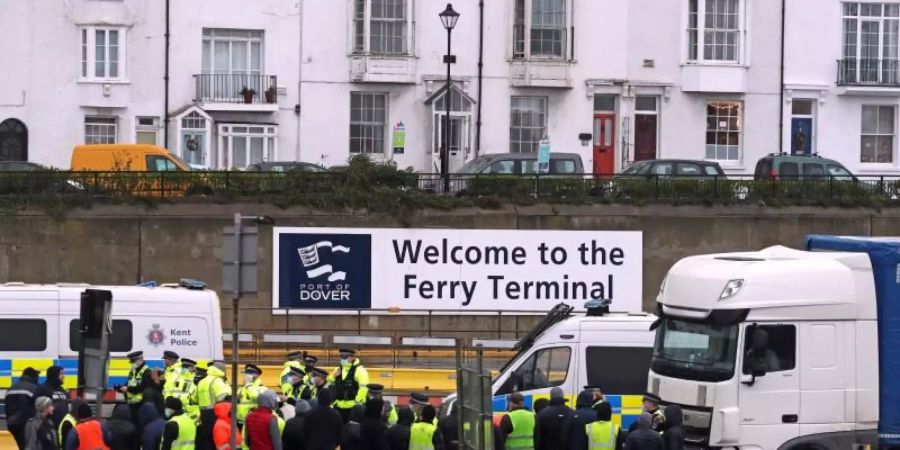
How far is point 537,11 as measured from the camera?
48.0m

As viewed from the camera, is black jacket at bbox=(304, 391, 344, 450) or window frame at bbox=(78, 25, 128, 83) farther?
window frame at bbox=(78, 25, 128, 83)

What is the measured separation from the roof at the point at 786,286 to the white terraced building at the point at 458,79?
84.3ft

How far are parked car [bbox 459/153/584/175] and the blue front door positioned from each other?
9.87m

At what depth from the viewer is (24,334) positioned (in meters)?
27.1

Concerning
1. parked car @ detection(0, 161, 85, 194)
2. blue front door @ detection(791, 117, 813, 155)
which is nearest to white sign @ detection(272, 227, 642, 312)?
parked car @ detection(0, 161, 85, 194)

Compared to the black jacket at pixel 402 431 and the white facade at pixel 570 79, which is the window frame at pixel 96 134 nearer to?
the white facade at pixel 570 79

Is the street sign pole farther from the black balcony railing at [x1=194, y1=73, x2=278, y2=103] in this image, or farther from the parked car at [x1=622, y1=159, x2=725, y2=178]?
the black balcony railing at [x1=194, y1=73, x2=278, y2=103]

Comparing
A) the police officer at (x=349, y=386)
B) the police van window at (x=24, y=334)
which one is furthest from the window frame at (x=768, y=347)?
the police van window at (x=24, y=334)

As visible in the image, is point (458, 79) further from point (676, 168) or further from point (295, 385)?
point (295, 385)

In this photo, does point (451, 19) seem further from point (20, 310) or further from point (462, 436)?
point (462, 436)

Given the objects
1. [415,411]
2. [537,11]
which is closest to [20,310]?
[415,411]

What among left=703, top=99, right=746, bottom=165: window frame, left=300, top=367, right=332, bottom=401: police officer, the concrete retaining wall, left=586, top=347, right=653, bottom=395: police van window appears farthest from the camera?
left=703, top=99, right=746, bottom=165: window frame

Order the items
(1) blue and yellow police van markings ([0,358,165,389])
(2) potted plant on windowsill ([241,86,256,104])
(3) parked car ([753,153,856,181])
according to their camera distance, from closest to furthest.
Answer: (1) blue and yellow police van markings ([0,358,165,389]), (3) parked car ([753,153,856,181]), (2) potted plant on windowsill ([241,86,256,104])

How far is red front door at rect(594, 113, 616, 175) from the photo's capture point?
48.6 metres
